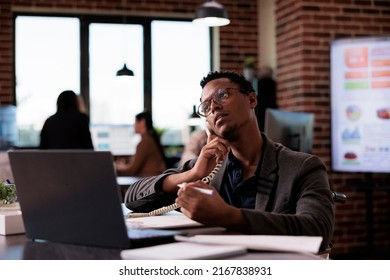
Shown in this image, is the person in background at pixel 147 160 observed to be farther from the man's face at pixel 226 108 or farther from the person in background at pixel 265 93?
the man's face at pixel 226 108

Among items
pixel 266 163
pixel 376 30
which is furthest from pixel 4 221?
pixel 376 30

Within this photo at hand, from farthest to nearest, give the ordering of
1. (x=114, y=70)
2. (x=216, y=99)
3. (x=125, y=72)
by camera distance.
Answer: (x=114, y=70) < (x=125, y=72) < (x=216, y=99)

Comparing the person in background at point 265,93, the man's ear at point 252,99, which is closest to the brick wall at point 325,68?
the person in background at point 265,93

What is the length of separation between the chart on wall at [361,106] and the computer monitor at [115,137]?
2841mm

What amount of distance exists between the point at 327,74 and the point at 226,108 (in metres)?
3.79

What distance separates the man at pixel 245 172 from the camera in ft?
5.44

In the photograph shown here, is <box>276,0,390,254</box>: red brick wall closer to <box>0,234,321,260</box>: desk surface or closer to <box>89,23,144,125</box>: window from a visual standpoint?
<box>89,23,144,125</box>: window

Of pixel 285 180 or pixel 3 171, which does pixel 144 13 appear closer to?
pixel 3 171

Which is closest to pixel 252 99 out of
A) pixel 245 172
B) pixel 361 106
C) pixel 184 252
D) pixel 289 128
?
pixel 245 172

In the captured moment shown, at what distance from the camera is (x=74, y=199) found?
1.28 meters

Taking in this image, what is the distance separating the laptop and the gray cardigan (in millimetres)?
236

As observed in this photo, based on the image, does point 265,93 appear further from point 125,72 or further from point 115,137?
point 115,137

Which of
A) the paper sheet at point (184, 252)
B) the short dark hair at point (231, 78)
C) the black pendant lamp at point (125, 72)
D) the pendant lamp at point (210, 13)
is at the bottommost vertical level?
the paper sheet at point (184, 252)

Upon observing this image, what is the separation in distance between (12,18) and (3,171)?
191 inches
